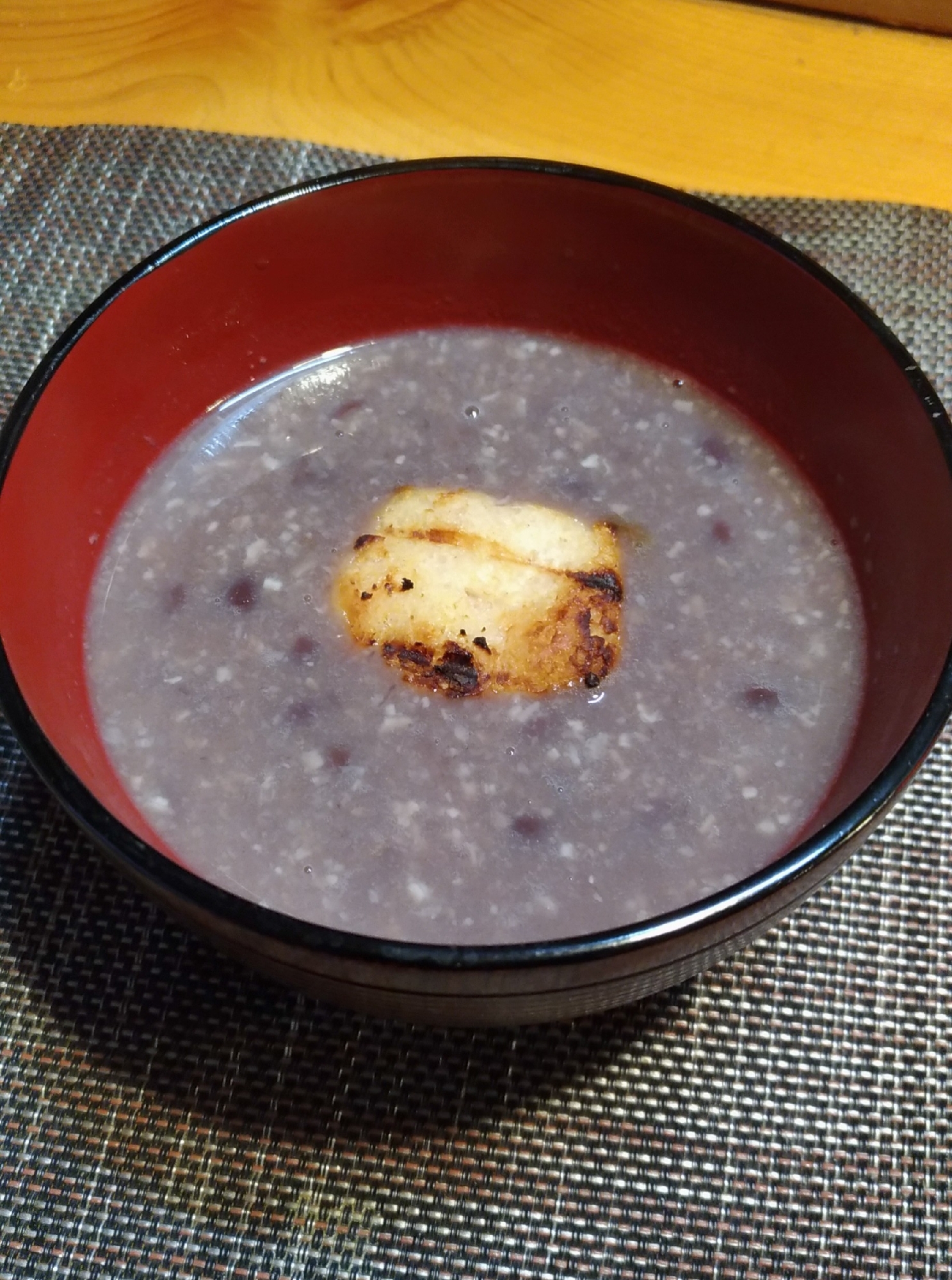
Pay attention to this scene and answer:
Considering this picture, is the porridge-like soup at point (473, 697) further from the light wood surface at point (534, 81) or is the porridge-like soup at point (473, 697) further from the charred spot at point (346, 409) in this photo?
the light wood surface at point (534, 81)

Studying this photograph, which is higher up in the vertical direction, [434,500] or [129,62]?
[129,62]

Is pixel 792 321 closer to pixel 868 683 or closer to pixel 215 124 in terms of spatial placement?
pixel 868 683

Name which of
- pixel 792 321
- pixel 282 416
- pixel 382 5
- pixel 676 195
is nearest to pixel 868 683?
pixel 792 321

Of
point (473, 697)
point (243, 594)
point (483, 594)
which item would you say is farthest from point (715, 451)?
point (243, 594)

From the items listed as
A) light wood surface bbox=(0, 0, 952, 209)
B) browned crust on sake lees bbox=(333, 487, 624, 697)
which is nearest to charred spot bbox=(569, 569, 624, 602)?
browned crust on sake lees bbox=(333, 487, 624, 697)

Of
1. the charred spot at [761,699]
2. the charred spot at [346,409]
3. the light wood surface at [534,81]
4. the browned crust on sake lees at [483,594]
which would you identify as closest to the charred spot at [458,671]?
the browned crust on sake lees at [483,594]

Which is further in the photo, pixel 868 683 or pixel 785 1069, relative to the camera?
pixel 868 683

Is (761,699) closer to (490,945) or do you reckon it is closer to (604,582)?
(604,582)
